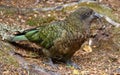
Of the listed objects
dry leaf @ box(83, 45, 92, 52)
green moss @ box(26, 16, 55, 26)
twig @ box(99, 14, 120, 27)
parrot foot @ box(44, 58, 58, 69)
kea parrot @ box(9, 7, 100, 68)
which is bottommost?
dry leaf @ box(83, 45, 92, 52)

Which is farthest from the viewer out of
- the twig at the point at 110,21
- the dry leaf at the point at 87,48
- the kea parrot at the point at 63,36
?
the twig at the point at 110,21

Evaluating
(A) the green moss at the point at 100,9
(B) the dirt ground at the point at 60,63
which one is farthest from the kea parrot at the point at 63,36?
(A) the green moss at the point at 100,9

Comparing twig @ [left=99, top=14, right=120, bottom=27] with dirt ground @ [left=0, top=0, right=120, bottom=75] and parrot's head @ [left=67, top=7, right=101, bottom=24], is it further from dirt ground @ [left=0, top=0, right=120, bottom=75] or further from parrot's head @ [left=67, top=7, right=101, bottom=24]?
parrot's head @ [left=67, top=7, right=101, bottom=24]

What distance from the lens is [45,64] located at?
7.26 metres

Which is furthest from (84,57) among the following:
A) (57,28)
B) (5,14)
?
(5,14)

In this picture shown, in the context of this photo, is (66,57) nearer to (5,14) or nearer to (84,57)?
(84,57)

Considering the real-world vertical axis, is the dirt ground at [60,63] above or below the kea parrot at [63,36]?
below

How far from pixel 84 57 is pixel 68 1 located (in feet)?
9.82

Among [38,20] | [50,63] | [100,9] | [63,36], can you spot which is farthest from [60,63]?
[100,9]

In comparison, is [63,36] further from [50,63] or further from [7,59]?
[7,59]

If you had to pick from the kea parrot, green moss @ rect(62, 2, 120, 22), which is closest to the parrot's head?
the kea parrot

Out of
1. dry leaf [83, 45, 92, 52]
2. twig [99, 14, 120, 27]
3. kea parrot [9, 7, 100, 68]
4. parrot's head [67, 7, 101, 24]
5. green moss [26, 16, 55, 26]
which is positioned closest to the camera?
kea parrot [9, 7, 100, 68]

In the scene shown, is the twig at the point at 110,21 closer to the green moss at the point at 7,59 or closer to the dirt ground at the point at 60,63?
the dirt ground at the point at 60,63

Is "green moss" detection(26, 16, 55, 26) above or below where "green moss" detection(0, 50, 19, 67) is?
below
